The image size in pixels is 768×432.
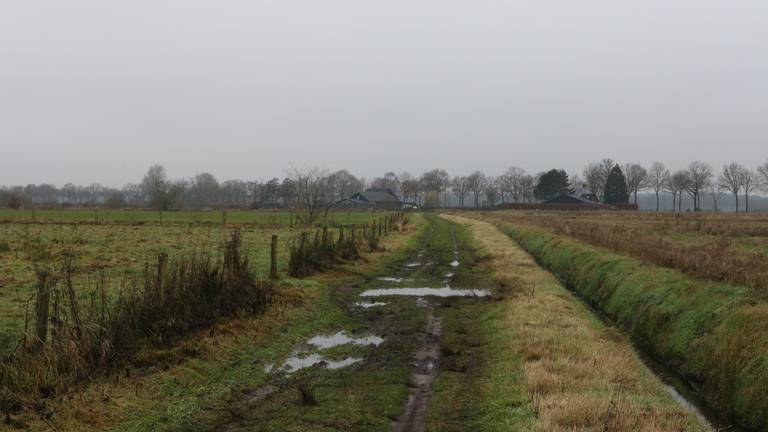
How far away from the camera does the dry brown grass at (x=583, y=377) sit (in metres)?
7.04

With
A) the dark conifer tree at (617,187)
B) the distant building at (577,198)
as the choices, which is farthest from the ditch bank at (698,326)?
the dark conifer tree at (617,187)

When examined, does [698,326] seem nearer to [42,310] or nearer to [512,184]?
[42,310]

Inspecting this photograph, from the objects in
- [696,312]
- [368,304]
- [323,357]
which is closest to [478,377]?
[323,357]

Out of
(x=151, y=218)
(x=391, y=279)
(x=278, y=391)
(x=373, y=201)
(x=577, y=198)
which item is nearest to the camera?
(x=278, y=391)

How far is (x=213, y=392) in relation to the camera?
8.46 m

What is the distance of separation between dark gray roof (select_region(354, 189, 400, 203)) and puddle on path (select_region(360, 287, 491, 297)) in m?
137

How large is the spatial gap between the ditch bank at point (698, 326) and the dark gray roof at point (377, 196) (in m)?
139

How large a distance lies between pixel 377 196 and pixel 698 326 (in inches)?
5972

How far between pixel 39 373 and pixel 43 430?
113 centimetres

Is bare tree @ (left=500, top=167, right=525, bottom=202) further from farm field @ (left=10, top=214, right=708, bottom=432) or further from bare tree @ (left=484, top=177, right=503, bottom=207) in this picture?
farm field @ (left=10, top=214, right=708, bottom=432)

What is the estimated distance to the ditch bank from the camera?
335 inches

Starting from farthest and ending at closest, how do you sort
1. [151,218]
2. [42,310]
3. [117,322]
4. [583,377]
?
1. [151,218]
2. [117,322]
3. [583,377]
4. [42,310]

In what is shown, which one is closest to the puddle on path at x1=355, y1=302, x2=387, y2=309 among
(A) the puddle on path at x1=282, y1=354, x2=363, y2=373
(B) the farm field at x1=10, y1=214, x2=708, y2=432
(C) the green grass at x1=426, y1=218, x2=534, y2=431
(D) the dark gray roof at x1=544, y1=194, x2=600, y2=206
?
(B) the farm field at x1=10, y1=214, x2=708, y2=432

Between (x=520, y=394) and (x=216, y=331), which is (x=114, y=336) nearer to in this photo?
(x=216, y=331)
